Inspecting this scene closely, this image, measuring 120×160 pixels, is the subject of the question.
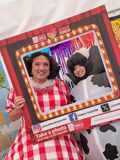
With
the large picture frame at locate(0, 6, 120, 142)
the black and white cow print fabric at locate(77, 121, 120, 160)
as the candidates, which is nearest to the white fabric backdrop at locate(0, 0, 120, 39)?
the large picture frame at locate(0, 6, 120, 142)

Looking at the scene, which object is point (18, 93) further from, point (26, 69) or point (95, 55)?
point (95, 55)

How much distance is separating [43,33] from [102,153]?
1.10 ft

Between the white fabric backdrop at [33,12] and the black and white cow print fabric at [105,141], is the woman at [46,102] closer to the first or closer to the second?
the black and white cow print fabric at [105,141]

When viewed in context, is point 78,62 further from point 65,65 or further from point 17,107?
point 17,107

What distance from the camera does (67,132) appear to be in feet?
3.04

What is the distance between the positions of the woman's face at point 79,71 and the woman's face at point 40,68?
0.22 feet

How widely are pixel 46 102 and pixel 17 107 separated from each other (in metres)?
0.07

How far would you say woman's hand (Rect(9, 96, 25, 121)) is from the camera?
36.1 inches

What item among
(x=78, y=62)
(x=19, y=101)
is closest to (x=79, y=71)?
(x=78, y=62)

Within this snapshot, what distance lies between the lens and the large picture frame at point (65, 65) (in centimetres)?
91

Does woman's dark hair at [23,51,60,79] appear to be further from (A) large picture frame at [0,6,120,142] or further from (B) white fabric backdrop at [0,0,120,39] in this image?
(B) white fabric backdrop at [0,0,120,39]

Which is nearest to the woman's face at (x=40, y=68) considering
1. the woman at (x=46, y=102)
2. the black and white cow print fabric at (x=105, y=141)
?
the woman at (x=46, y=102)

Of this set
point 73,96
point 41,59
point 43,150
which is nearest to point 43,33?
point 41,59

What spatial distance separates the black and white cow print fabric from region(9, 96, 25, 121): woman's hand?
0.62ft
